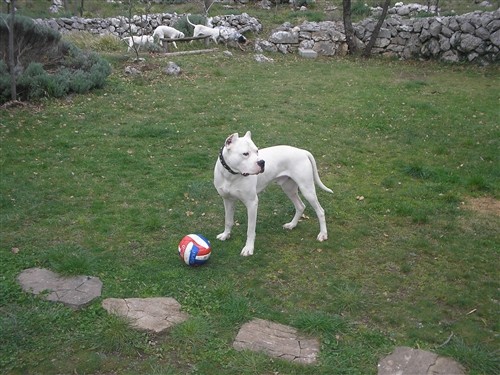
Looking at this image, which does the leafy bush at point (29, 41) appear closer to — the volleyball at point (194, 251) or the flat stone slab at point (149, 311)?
the volleyball at point (194, 251)

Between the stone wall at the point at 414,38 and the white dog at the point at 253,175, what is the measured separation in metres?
11.3

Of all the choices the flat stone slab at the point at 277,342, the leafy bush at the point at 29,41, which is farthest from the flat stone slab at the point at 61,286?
the leafy bush at the point at 29,41

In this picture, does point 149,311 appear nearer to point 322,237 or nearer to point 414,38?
point 322,237

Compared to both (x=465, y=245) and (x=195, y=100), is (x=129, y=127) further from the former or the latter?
(x=465, y=245)

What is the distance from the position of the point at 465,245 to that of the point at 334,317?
2.18 m

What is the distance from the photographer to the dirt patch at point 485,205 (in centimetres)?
651

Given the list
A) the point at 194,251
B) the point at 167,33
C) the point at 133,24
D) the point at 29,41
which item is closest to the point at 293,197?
the point at 194,251

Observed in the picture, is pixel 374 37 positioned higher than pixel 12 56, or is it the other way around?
pixel 12 56

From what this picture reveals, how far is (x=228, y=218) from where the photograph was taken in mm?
5582

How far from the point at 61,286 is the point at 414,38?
14.1 m

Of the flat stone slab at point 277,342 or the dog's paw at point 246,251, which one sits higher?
the flat stone slab at point 277,342

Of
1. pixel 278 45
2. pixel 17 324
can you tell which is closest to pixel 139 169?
pixel 17 324

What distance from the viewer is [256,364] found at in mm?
3740

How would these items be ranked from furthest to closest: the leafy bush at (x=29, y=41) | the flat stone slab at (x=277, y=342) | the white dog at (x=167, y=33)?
the white dog at (x=167, y=33)
the leafy bush at (x=29, y=41)
the flat stone slab at (x=277, y=342)
